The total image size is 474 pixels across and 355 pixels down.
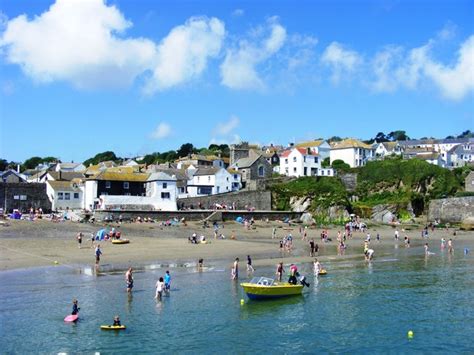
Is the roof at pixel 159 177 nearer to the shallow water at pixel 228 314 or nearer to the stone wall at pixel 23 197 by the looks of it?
the stone wall at pixel 23 197

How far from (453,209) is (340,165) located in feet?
82.1

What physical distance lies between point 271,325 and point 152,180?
50.6m

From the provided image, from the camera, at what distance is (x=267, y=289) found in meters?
27.5

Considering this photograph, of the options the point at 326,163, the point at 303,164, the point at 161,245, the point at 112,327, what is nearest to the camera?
the point at 112,327

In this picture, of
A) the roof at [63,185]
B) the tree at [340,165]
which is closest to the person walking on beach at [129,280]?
the roof at [63,185]

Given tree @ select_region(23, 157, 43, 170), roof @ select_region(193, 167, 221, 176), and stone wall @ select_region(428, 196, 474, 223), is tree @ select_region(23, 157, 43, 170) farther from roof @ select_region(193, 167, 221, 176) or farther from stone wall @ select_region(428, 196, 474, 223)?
stone wall @ select_region(428, 196, 474, 223)

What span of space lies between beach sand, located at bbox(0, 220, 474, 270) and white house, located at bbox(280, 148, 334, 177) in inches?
1100

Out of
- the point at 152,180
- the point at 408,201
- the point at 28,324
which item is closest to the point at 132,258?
the point at 28,324

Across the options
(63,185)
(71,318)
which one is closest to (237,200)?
(63,185)

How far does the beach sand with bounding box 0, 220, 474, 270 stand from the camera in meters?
38.6

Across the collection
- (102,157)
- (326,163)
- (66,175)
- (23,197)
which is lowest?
(23,197)

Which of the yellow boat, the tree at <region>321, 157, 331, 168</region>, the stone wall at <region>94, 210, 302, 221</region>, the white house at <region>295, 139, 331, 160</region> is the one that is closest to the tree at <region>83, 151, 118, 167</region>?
the white house at <region>295, 139, 331, 160</region>

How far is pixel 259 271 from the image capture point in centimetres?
3553

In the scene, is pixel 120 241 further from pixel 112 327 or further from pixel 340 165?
pixel 340 165
